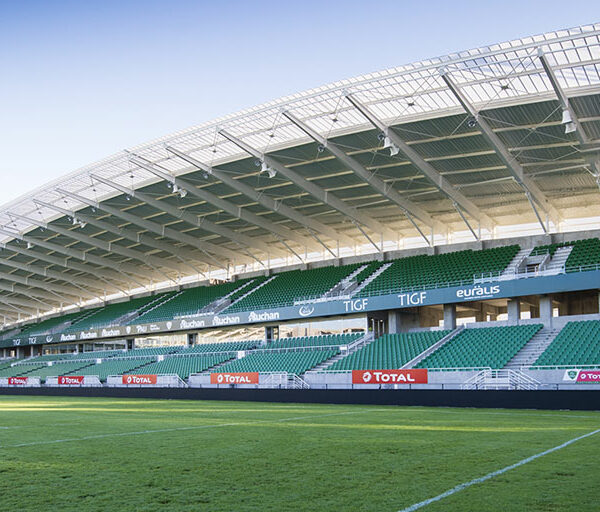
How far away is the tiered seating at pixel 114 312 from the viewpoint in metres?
62.5

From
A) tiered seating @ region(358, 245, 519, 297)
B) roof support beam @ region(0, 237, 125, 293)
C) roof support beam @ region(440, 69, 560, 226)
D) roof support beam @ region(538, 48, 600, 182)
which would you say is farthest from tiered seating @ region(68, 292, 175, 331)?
roof support beam @ region(538, 48, 600, 182)

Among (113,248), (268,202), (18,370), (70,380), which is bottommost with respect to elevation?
(70,380)

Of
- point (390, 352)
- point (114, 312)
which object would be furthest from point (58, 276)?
point (390, 352)

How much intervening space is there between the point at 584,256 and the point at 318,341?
629 inches

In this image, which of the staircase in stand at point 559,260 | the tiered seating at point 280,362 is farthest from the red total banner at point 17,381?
the staircase in stand at point 559,260

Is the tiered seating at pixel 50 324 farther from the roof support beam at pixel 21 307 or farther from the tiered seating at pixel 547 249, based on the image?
the tiered seating at pixel 547 249

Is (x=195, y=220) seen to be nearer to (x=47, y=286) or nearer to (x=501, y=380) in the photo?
(x=501, y=380)

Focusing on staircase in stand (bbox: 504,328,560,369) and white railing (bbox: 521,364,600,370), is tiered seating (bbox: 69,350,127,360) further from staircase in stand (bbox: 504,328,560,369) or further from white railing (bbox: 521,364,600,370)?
white railing (bbox: 521,364,600,370)

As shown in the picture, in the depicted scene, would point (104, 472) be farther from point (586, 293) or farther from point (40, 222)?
point (40, 222)

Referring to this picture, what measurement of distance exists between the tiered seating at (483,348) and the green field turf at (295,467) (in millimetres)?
12246

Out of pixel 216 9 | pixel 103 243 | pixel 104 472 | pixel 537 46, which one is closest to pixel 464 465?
pixel 104 472

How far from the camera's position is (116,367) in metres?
48.8

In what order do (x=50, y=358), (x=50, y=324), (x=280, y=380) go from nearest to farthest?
(x=280, y=380) < (x=50, y=358) < (x=50, y=324)

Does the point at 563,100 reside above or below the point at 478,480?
above
